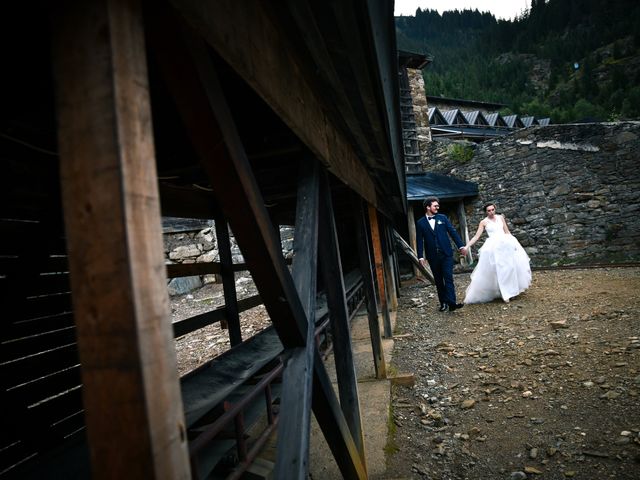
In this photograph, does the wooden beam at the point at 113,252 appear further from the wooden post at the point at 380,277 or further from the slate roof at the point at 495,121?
the slate roof at the point at 495,121

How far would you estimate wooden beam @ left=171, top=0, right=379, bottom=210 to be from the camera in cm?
70

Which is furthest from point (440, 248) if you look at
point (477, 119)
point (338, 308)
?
point (477, 119)

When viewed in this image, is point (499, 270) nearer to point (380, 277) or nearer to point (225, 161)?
point (380, 277)

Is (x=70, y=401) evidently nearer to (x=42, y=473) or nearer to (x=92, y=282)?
(x=42, y=473)

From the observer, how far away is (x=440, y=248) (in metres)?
5.87

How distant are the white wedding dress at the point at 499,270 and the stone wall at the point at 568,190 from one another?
5796 mm

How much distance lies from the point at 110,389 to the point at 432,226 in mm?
6024

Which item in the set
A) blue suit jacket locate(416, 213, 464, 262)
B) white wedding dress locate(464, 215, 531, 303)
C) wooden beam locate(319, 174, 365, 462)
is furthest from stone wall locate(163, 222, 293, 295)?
wooden beam locate(319, 174, 365, 462)

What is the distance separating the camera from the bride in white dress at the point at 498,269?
576cm

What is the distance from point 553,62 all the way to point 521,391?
5484 cm

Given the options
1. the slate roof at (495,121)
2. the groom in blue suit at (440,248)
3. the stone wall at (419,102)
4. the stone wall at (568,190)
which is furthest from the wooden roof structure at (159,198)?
the slate roof at (495,121)

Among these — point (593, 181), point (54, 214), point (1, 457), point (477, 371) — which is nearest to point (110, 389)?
point (54, 214)

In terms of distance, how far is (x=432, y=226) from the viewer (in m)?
5.98

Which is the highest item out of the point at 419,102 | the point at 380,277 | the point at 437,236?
the point at 419,102
